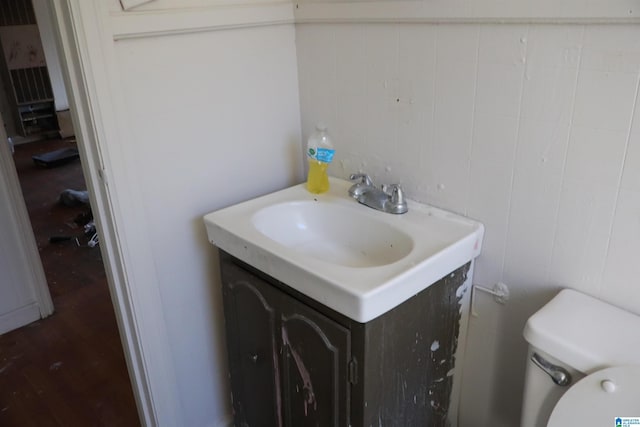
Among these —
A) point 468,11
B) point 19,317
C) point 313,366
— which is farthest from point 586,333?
point 19,317

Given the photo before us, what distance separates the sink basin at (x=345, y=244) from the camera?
3.35 ft

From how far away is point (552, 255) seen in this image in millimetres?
1138

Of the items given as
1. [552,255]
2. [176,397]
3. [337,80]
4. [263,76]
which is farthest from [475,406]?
[263,76]

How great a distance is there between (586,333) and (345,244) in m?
0.64

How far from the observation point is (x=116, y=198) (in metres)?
1.25

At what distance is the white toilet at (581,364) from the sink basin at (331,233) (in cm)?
39

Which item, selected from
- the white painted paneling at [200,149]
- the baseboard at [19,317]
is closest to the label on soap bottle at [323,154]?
the white painted paneling at [200,149]

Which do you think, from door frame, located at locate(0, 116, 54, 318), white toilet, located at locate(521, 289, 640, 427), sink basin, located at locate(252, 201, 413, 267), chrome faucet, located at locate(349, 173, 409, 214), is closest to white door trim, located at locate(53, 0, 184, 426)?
sink basin, located at locate(252, 201, 413, 267)

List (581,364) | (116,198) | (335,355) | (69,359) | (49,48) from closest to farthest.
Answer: (581,364), (335,355), (116,198), (69,359), (49,48)

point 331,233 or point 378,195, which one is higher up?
point 378,195

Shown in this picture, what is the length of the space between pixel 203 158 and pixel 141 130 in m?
0.21

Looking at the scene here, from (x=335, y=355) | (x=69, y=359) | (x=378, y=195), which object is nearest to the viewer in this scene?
(x=335, y=355)

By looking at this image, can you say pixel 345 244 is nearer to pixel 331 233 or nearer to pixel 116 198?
pixel 331 233

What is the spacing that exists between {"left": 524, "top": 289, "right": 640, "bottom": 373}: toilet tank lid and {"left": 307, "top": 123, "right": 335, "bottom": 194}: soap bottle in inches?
28.1
